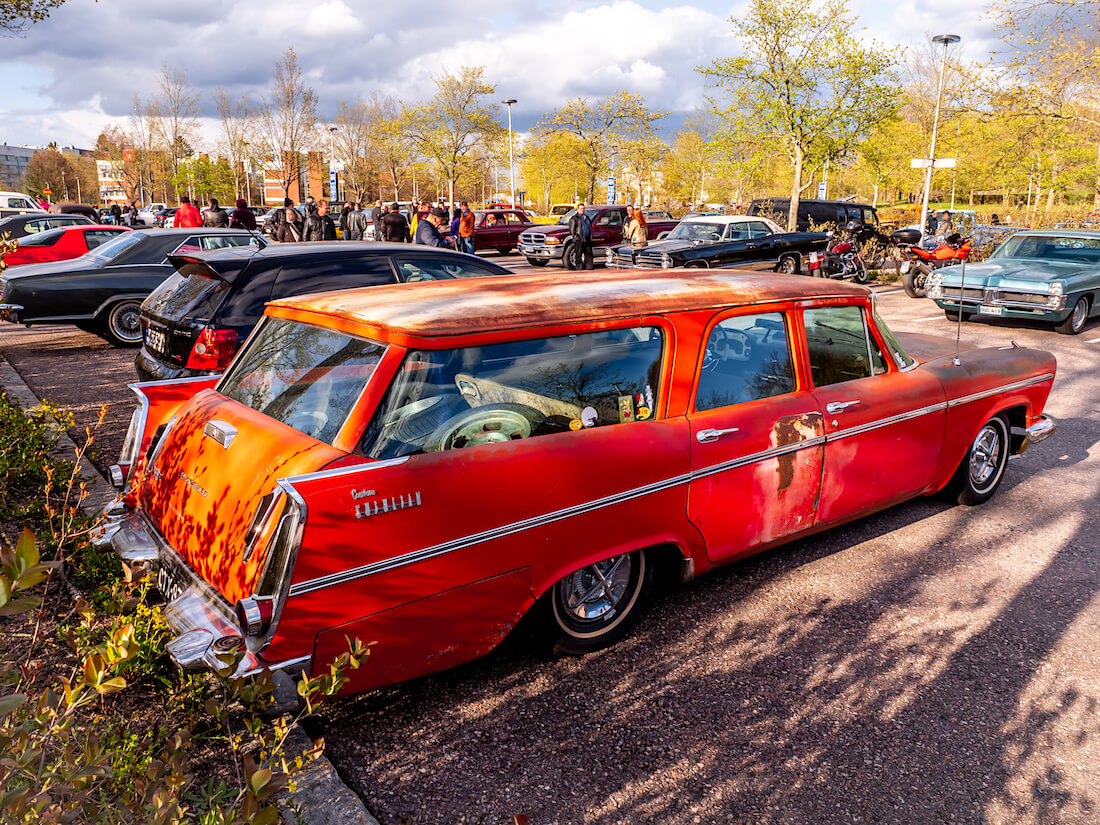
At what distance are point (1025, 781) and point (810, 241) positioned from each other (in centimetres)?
1762

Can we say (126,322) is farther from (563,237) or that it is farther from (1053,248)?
(1053,248)

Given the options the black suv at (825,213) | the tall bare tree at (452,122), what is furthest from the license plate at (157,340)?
the tall bare tree at (452,122)

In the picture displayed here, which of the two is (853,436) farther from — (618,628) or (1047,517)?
(1047,517)

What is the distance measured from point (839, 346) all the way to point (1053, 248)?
11545 millimetres

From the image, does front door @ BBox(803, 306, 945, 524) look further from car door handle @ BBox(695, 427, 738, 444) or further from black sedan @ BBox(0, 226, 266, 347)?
black sedan @ BBox(0, 226, 266, 347)

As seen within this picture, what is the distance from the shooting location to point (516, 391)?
10.4ft

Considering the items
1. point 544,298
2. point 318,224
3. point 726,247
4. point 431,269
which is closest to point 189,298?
point 431,269

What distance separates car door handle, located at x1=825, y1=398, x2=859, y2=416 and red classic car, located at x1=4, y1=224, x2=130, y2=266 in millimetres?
14031

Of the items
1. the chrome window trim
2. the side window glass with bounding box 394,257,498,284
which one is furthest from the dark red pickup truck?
the chrome window trim

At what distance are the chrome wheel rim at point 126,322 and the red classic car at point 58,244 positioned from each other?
4.06 m

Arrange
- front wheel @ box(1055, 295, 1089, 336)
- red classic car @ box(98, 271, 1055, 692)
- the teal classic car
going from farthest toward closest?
front wheel @ box(1055, 295, 1089, 336), the teal classic car, red classic car @ box(98, 271, 1055, 692)

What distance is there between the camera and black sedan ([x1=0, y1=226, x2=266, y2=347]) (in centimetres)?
1050

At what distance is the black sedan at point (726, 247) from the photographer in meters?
16.8

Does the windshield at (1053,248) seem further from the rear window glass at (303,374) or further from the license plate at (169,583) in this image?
the license plate at (169,583)
